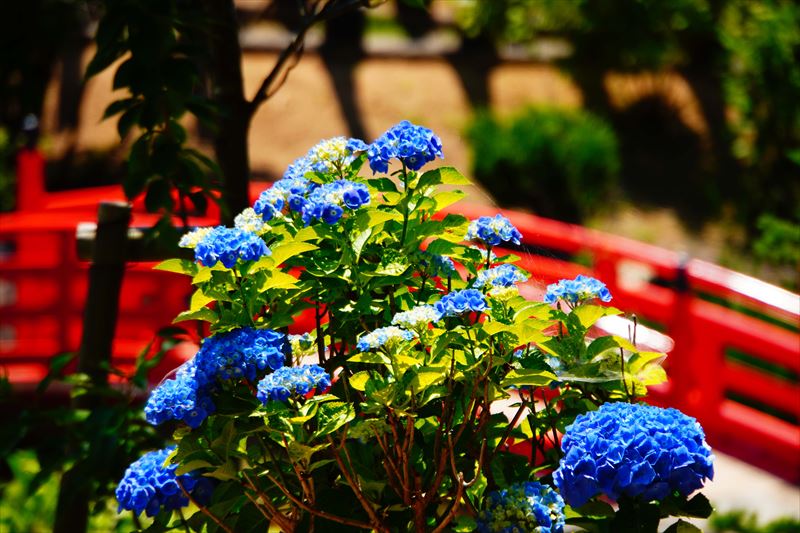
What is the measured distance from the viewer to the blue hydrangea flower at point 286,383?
1.64 metres

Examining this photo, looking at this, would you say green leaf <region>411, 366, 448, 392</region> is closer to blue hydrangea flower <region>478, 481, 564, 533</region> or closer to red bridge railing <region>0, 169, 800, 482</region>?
blue hydrangea flower <region>478, 481, 564, 533</region>

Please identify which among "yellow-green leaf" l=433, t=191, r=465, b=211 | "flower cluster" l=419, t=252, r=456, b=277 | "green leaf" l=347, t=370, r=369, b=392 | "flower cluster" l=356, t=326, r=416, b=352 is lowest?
"green leaf" l=347, t=370, r=369, b=392

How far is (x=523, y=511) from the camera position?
171 centimetres

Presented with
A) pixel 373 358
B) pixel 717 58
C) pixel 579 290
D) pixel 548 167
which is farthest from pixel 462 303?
pixel 717 58

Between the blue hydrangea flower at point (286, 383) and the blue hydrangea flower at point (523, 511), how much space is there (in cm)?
37

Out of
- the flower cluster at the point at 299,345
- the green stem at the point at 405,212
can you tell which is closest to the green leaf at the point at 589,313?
the green stem at the point at 405,212

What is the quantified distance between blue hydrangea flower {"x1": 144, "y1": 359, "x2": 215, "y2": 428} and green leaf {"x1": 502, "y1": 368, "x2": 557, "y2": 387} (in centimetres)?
51

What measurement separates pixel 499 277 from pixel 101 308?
1515 millimetres

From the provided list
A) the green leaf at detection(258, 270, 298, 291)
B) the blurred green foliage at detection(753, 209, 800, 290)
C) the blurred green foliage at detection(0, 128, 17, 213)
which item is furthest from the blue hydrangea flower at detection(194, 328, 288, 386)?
the blurred green foliage at detection(0, 128, 17, 213)

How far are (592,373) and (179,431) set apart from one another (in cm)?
75

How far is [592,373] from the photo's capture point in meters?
1.86

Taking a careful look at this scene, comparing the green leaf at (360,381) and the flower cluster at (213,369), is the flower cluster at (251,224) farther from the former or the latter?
the green leaf at (360,381)

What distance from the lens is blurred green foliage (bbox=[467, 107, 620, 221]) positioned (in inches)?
384

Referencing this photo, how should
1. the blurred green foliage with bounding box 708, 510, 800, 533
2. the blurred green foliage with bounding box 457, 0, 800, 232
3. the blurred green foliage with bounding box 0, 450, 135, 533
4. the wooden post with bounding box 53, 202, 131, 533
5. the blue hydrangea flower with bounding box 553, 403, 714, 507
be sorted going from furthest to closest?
1. the blurred green foliage with bounding box 457, 0, 800, 232
2. the blurred green foliage with bounding box 708, 510, 800, 533
3. the blurred green foliage with bounding box 0, 450, 135, 533
4. the wooden post with bounding box 53, 202, 131, 533
5. the blue hydrangea flower with bounding box 553, 403, 714, 507
